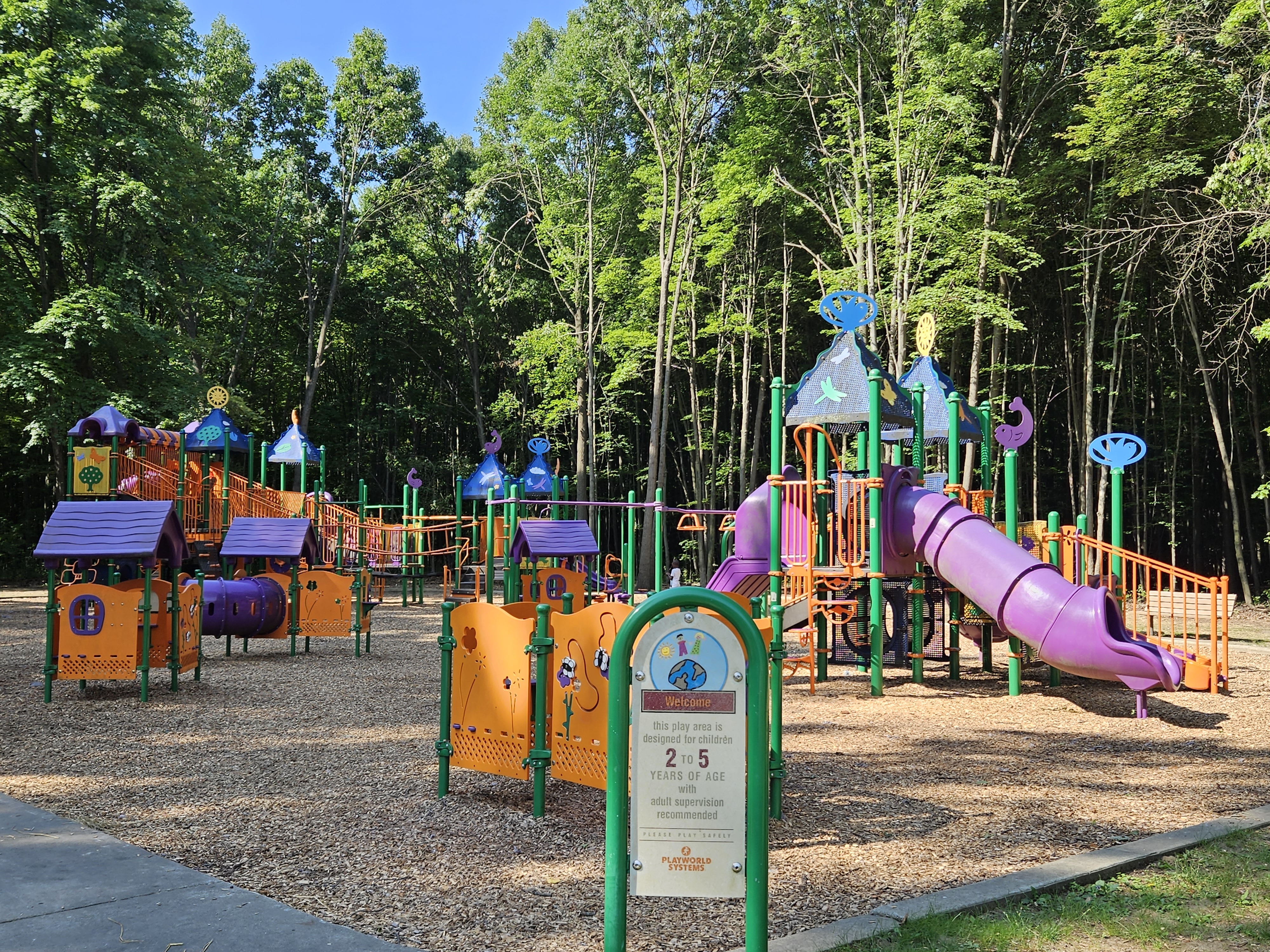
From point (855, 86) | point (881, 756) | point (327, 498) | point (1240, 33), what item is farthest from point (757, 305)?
point (881, 756)

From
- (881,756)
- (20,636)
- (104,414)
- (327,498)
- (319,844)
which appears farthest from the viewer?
(327,498)

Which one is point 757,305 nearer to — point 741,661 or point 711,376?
point 711,376

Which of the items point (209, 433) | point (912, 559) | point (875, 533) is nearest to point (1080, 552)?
point (912, 559)

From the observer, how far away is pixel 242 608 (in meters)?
12.7

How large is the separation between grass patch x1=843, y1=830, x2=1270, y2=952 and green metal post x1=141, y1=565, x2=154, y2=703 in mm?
7767

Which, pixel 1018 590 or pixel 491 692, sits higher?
pixel 1018 590

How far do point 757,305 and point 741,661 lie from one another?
85.9ft

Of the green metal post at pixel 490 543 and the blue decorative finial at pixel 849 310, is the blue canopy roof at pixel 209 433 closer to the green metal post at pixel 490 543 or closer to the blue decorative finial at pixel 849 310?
the green metal post at pixel 490 543

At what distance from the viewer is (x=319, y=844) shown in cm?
495

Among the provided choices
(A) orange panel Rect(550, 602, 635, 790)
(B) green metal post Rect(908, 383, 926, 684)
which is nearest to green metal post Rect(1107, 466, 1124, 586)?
(B) green metal post Rect(908, 383, 926, 684)

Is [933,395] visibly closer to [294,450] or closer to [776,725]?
[776,725]

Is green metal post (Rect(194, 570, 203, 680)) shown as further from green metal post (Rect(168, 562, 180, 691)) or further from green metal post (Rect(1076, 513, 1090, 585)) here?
green metal post (Rect(1076, 513, 1090, 585))

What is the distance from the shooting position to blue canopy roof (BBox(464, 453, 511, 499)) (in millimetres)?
28000

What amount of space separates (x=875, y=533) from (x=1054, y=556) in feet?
7.35
